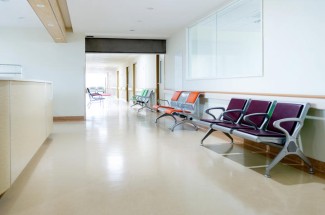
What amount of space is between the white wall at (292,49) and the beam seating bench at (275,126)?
31cm

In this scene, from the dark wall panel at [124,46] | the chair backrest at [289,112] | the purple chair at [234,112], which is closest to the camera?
the chair backrest at [289,112]

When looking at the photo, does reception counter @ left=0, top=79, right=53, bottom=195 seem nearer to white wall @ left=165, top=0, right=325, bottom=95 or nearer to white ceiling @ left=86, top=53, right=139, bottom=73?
white wall @ left=165, top=0, right=325, bottom=95

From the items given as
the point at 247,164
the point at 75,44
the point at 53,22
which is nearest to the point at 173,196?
the point at 247,164

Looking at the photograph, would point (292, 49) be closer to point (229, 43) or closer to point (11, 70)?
point (229, 43)

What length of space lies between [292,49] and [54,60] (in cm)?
666

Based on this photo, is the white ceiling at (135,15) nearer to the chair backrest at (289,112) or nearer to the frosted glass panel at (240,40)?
the frosted glass panel at (240,40)

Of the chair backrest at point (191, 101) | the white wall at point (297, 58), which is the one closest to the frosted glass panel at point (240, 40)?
the white wall at point (297, 58)

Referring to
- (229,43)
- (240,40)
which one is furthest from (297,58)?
(229,43)

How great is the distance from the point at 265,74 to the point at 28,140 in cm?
339

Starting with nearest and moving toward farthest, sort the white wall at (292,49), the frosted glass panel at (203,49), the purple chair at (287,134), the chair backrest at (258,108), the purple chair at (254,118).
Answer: the purple chair at (287,134) < the white wall at (292,49) < the purple chair at (254,118) < the chair backrest at (258,108) < the frosted glass panel at (203,49)

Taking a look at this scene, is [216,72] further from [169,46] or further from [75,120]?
[75,120]

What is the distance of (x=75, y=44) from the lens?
859cm

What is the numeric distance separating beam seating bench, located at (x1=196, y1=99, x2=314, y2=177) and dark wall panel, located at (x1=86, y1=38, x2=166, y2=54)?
576 centimetres

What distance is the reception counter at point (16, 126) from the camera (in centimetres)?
244
